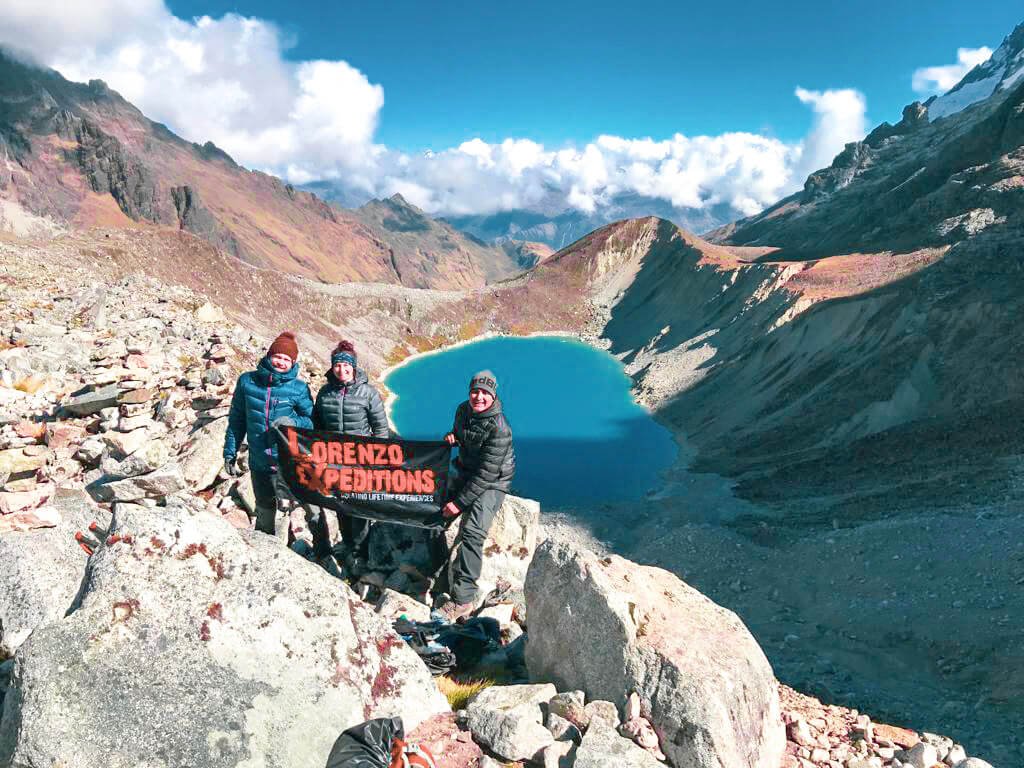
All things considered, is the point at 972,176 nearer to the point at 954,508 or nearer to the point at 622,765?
the point at 954,508

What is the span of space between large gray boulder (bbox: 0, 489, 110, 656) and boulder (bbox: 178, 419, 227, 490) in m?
5.50

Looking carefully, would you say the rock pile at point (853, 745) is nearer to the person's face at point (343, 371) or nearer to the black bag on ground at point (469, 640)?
the black bag on ground at point (469, 640)

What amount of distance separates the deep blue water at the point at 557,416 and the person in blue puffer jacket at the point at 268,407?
2975 centimetres

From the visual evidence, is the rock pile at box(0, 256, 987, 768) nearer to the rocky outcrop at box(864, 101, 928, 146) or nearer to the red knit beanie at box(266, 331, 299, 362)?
the red knit beanie at box(266, 331, 299, 362)

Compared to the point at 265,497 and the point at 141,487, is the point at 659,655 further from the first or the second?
the point at 141,487

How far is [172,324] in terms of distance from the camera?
107 ft

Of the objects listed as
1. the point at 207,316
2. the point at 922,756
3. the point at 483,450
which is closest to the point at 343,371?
the point at 483,450

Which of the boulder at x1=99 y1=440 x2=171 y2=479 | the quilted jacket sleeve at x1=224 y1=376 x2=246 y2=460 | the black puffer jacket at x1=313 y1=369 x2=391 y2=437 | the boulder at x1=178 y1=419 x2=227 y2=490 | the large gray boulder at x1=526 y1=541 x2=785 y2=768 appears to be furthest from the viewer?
the boulder at x1=178 y1=419 x2=227 y2=490

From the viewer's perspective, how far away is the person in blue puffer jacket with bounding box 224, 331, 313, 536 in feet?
33.0

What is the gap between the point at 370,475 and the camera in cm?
1052

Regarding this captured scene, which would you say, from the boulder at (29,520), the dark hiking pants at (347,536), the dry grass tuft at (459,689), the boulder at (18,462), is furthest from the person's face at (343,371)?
the boulder at (18,462)

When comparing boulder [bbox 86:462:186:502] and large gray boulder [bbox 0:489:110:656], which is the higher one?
boulder [bbox 86:462:186:502]

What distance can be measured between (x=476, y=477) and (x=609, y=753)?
483cm

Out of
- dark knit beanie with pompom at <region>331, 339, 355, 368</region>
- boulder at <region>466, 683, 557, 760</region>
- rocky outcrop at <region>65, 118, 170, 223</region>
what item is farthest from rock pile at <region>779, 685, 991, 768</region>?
rocky outcrop at <region>65, 118, 170, 223</region>
